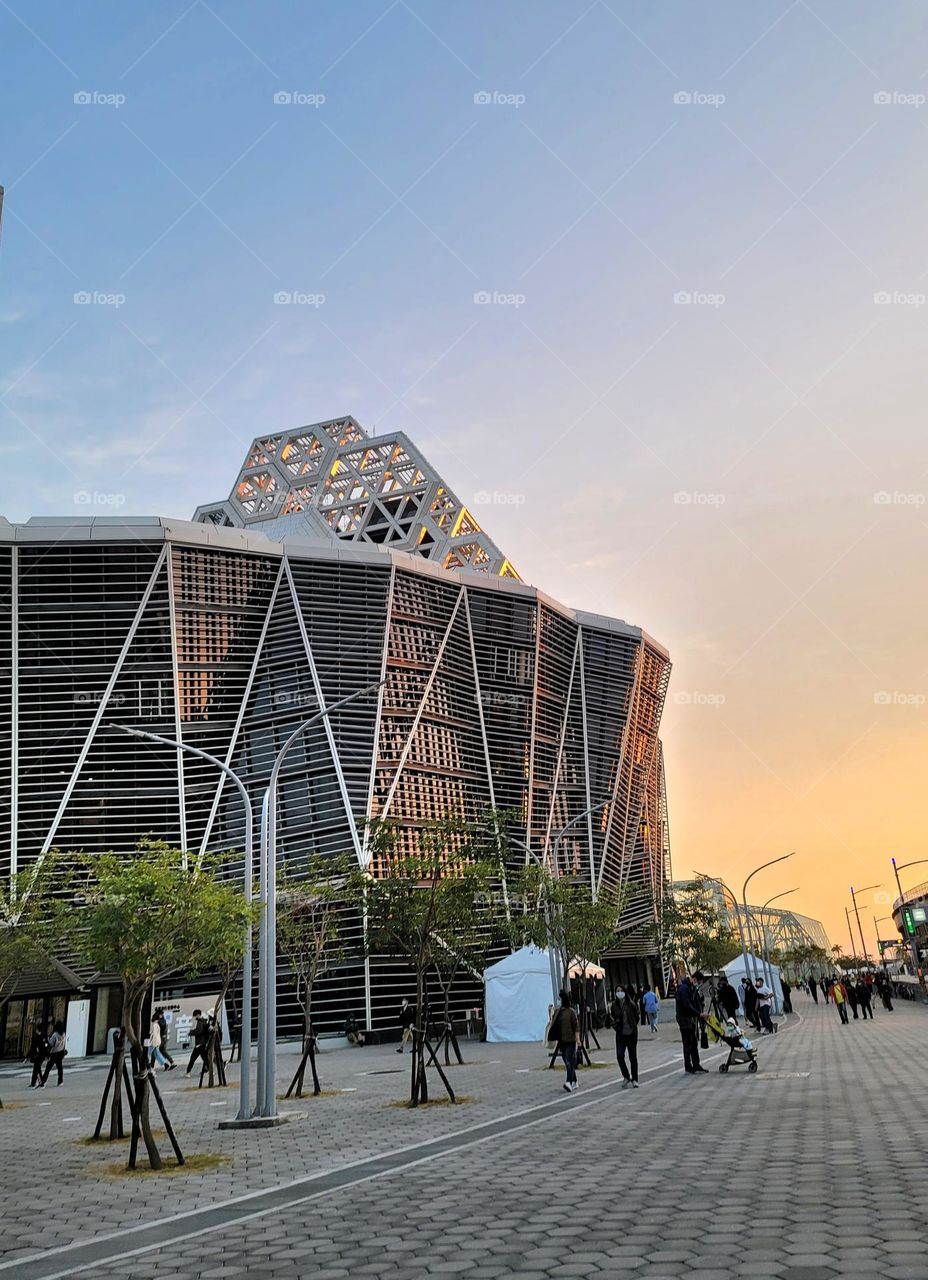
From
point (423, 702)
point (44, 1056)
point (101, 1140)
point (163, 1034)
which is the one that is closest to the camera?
point (101, 1140)

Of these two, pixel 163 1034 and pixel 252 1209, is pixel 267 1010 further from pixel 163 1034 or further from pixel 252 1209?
pixel 163 1034

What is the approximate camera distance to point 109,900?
1557 cm

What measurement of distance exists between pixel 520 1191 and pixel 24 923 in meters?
22.4

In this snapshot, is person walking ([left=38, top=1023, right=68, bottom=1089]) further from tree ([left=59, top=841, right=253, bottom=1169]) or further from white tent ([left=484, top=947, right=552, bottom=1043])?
white tent ([left=484, top=947, right=552, bottom=1043])

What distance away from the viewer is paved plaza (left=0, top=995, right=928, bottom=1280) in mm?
6992

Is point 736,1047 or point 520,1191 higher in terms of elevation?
point 736,1047

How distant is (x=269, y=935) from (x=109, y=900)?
360 cm

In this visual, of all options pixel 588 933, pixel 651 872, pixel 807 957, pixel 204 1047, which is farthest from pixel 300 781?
pixel 807 957

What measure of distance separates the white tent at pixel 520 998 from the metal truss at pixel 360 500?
28894mm

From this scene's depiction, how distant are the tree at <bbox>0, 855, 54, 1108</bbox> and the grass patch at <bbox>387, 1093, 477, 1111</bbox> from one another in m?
11.9

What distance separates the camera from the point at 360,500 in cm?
6359

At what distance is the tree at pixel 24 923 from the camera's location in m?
25.5

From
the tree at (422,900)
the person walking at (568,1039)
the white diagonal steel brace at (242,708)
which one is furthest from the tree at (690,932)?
the person walking at (568,1039)

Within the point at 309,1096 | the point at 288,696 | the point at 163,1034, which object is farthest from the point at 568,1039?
the point at 288,696
